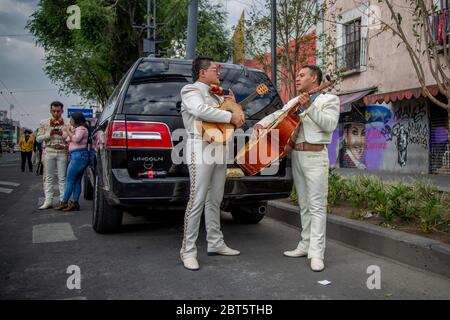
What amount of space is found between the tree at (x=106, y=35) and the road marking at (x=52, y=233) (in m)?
14.8

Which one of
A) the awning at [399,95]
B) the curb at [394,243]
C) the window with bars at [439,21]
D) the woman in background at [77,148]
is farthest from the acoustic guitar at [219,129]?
the awning at [399,95]

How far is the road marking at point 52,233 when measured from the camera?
5018 mm

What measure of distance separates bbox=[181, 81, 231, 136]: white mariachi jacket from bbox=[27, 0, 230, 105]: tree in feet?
53.5

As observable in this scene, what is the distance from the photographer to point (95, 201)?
16.9 ft

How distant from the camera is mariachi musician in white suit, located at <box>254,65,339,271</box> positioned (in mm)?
3847

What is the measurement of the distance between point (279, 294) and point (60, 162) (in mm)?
5257

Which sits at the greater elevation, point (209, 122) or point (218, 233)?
point (209, 122)

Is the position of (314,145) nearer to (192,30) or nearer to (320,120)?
(320,120)

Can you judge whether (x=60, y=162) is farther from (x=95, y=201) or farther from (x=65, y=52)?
(x=65, y=52)

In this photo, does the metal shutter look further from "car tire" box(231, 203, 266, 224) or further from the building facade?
"car tire" box(231, 203, 266, 224)

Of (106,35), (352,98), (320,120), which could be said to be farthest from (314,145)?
(106,35)

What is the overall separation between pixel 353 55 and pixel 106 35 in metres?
12.8

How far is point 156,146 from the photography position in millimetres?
4203
